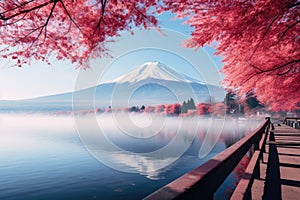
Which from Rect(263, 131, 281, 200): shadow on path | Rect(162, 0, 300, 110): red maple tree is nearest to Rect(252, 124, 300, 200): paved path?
Rect(263, 131, 281, 200): shadow on path

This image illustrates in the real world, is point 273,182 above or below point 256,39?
below

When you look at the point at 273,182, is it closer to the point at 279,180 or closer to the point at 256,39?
the point at 279,180

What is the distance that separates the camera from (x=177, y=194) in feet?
3.32

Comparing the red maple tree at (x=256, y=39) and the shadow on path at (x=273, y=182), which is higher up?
the red maple tree at (x=256, y=39)

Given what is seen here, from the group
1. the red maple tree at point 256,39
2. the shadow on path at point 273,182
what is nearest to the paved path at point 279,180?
the shadow on path at point 273,182

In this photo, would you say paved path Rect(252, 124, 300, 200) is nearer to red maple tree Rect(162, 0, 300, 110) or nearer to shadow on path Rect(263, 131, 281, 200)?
A: shadow on path Rect(263, 131, 281, 200)

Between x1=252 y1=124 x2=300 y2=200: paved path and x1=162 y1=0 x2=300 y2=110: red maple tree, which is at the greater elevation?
x1=162 y1=0 x2=300 y2=110: red maple tree

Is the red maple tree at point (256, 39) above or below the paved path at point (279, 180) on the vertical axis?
above

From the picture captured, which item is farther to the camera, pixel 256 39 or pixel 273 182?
pixel 256 39

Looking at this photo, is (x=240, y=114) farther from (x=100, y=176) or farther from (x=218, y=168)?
(x=218, y=168)

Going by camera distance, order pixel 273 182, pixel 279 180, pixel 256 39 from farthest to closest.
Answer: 1. pixel 256 39
2. pixel 279 180
3. pixel 273 182

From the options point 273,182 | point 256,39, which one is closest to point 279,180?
point 273,182

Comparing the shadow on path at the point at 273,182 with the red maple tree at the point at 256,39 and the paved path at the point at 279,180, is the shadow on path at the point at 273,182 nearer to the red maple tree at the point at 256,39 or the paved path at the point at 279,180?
the paved path at the point at 279,180

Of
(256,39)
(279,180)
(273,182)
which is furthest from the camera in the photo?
(256,39)
